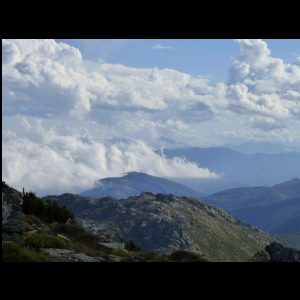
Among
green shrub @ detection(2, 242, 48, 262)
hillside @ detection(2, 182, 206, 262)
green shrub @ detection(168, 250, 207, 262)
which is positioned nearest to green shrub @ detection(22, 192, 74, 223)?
hillside @ detection(2, 182, 206, 262)

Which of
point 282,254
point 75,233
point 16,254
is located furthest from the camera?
point 282,254

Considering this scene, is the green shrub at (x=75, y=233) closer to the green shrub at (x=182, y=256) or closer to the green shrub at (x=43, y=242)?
the green shrub at (x=182, y=256)

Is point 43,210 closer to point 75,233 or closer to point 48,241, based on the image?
point 75,233

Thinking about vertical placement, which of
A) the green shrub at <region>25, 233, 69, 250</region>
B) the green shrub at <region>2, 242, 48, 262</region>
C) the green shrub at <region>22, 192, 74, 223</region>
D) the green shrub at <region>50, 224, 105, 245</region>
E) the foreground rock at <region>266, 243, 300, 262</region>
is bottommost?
the foreground rock at <region>266, 243, 300, 262</region>

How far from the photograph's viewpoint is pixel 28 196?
26516 millimetres

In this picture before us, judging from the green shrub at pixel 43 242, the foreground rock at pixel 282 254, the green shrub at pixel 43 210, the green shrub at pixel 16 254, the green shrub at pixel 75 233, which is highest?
the green shrub at pixel 43 210

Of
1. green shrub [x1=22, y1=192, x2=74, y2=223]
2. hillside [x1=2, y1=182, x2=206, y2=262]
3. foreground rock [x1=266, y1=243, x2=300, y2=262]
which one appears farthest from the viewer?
green shrub [x1=22, y1=192, x2=74, y2=223]

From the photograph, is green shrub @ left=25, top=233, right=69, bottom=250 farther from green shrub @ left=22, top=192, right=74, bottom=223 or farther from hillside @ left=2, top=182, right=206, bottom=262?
green shrub @ left=22, top=192, right=74, bottom=223

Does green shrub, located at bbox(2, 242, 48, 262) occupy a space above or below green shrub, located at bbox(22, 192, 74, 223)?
below

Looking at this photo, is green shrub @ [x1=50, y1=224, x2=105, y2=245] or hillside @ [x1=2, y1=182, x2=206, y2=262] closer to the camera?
hillside @ [x1=2, y1=182, x2=206, y2=262]

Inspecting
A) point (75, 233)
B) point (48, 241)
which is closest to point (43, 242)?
point (48, 241)

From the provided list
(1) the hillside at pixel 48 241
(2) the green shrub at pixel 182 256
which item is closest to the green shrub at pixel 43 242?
(1) the hillside at pixel 48 241
